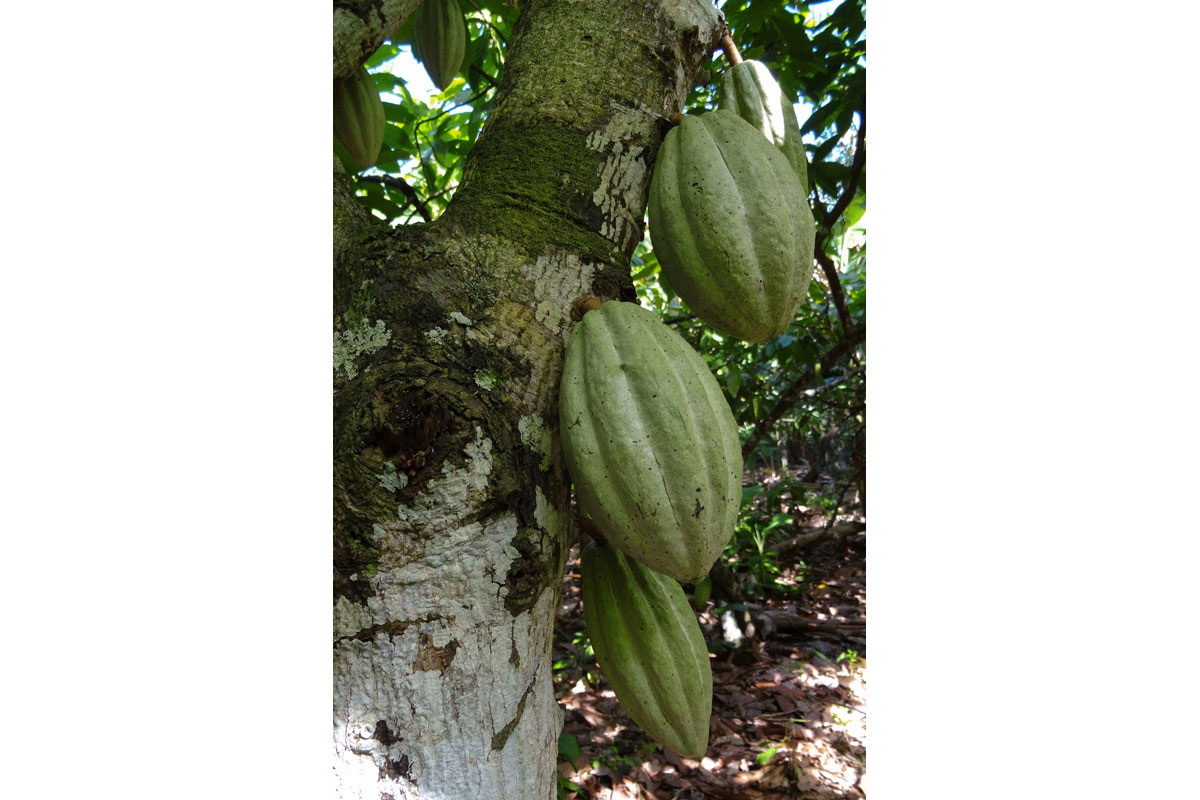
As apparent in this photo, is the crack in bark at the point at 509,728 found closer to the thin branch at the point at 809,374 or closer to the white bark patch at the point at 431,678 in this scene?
the white bark patch at the point at 431,678

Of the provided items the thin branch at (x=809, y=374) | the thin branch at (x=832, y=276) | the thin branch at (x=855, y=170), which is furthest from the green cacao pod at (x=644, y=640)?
the thin branch at (x=809, y=374)

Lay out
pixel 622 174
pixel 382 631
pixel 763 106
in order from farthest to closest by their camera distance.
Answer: pixel 763 106 → pixel 622 174 → pixel 382 631

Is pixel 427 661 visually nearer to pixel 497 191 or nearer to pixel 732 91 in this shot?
pixel 497 191

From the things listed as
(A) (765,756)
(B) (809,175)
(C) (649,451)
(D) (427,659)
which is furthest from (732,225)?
(A) (765,756)

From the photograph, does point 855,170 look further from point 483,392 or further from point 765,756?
point 765,756

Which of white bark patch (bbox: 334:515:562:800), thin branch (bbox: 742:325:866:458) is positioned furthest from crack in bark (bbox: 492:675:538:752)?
thin branch (bbox: 742:325:866:458)

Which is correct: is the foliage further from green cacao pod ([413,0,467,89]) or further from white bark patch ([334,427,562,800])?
white bark patch ([334,427,562,800])

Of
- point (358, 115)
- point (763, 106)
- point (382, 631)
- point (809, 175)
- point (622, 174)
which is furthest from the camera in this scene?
point (809, 175)
